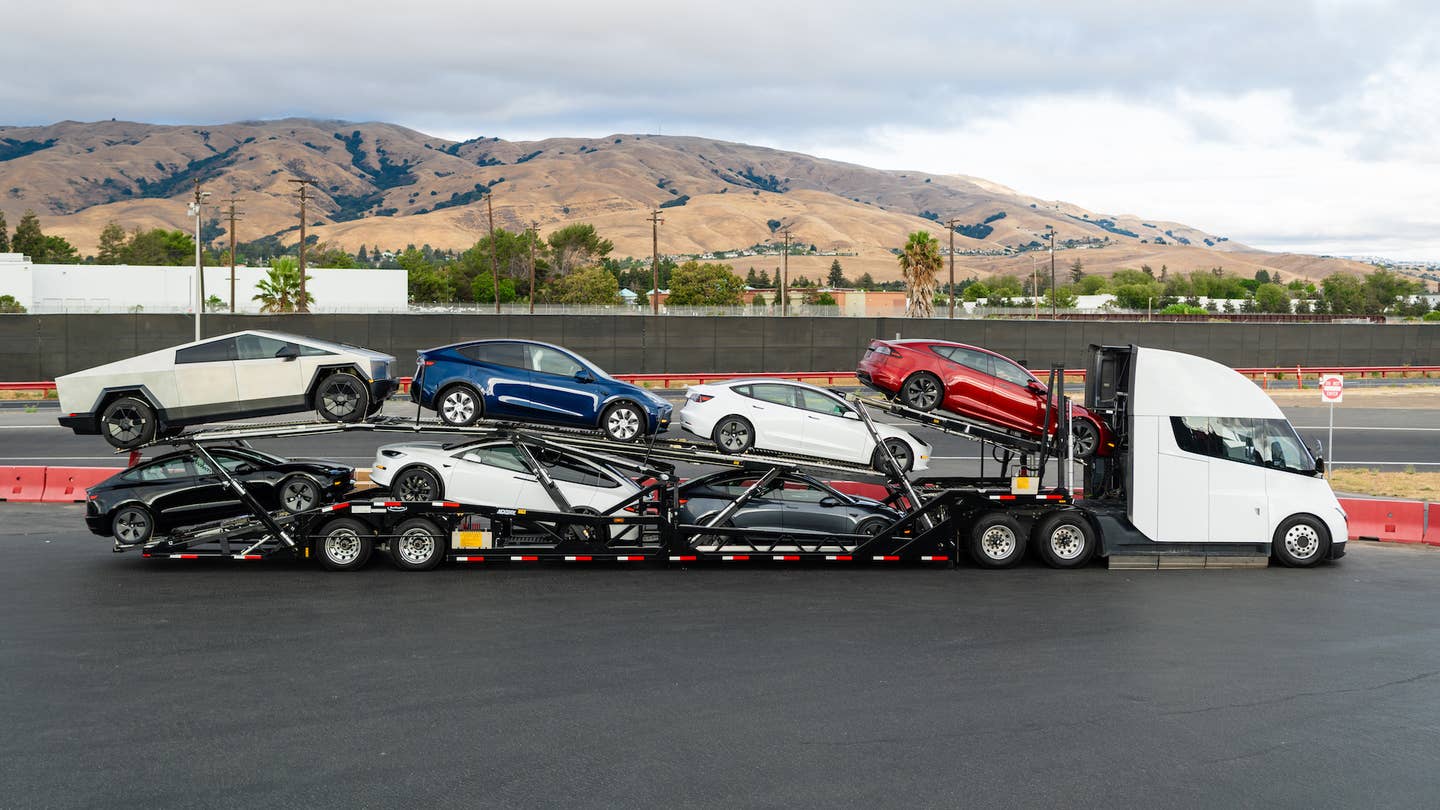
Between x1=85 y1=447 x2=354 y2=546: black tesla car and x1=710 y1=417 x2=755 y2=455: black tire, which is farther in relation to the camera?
x1=710 y1=417 x2=755 y2=455: black tire

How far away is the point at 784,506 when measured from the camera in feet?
47.5

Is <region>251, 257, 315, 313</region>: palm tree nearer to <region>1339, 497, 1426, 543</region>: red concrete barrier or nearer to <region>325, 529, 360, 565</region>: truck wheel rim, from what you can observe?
<region>325, 529, 360, 565</region>: truck wheel rim

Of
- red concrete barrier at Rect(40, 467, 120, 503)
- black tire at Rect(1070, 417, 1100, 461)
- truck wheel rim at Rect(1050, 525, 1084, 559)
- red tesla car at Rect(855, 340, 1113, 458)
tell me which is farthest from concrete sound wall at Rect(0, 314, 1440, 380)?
truck wheel rim at Rect(1050, 525, 1084, 559)

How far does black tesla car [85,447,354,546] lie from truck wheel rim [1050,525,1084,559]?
31.6ft

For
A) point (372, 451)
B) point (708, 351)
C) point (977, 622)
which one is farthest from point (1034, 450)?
point (708, 351)

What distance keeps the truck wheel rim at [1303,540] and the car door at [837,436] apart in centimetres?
560

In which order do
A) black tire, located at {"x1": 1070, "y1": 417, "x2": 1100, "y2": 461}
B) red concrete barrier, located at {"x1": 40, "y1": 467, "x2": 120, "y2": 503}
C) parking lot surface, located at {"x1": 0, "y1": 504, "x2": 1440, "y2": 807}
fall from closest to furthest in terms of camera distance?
parking lot surface, located at {"x1": 0, "y1": 504, "x2": 1440, "y2": 807}, black tire, located at {"x1": 1070, "y1": 417, "x2": 1100, "y2": 461}, red concrete barrier, located at {"x1": 40, "y1": 467, "x2": 120, "y2": 503}

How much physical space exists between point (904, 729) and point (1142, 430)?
7.25 m

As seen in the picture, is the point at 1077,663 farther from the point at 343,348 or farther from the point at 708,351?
the point at 708,351

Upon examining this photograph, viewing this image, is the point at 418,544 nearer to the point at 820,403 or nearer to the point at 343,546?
the point at 343,546

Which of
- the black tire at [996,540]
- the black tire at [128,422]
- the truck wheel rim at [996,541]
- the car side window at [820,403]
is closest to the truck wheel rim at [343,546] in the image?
the black tire at [128,422]

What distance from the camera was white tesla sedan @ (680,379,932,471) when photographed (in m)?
15.3

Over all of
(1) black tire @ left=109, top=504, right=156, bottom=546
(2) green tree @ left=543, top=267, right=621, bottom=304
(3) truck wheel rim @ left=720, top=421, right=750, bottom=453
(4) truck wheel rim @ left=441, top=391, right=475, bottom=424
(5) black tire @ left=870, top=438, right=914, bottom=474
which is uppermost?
(2) green tree @ left=543, top=267, right=621, bottom=304

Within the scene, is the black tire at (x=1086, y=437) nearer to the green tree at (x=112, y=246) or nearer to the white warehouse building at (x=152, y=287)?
the white warehouse building at (x=152, y=287)
